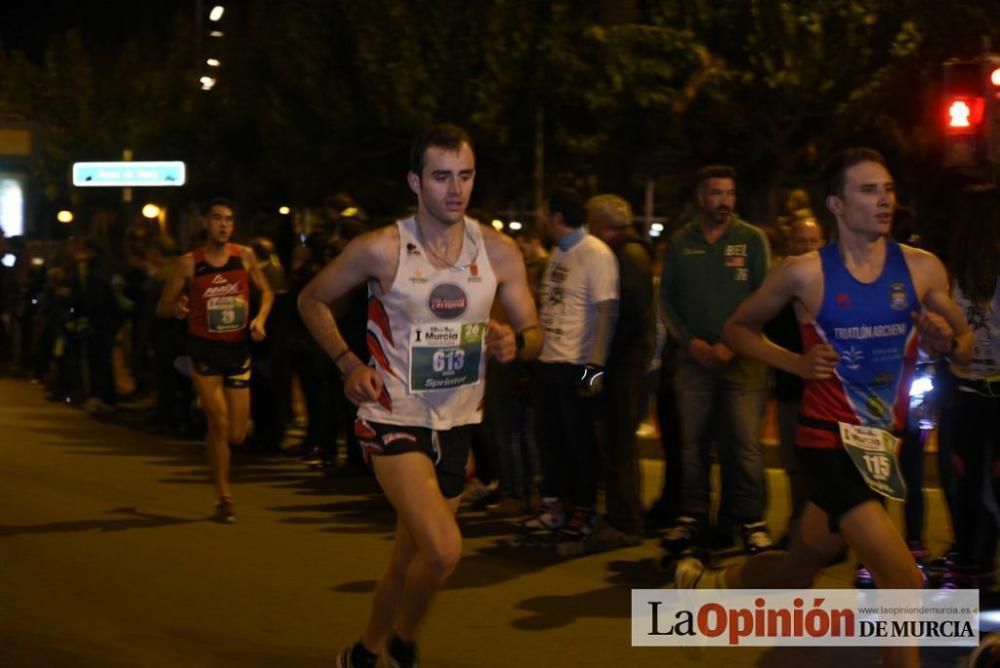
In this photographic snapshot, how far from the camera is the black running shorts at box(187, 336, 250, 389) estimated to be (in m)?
10.4

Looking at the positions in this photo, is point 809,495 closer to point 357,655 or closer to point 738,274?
point 357,655

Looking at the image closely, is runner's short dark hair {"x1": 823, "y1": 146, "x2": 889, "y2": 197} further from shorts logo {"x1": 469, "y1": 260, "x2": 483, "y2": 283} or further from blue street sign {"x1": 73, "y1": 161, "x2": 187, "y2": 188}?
blue street sign {"x1": 73, "y1": 161, "x2": 187, "y2": 188}

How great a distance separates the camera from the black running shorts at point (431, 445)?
19.8 feet

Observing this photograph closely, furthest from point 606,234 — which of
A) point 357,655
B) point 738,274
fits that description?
point 357,655

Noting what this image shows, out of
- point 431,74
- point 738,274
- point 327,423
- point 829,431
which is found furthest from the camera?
point 431,74

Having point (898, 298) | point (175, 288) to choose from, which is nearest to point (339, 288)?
point (898, 298)

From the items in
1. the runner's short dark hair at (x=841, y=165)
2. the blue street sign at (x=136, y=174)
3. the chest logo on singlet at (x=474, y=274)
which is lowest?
the chest logo on singlet at (x=474, y=274)

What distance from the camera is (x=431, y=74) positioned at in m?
32.2

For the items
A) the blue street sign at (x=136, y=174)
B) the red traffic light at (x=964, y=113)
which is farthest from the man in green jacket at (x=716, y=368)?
the blue street sign at (x=136, y=174)

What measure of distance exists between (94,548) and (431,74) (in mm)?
23592

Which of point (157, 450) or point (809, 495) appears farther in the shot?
point (157, 450)

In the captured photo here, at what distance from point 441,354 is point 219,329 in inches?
184

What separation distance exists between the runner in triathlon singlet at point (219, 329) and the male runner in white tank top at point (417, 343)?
4.38m

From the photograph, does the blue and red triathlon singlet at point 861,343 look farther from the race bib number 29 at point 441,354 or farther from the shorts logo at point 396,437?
the shorts logo at point 396,437
